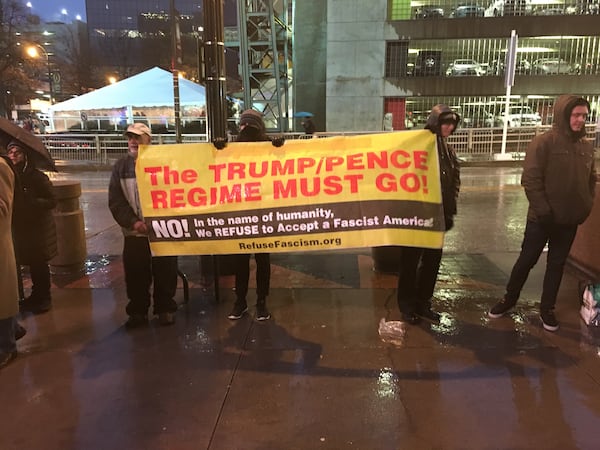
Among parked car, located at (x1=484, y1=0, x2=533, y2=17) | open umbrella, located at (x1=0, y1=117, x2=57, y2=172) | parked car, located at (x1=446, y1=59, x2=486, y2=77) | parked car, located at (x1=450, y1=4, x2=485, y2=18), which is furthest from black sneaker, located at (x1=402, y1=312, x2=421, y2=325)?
parked car, located at (x1=484, y1=0, x2=533, y2=17)

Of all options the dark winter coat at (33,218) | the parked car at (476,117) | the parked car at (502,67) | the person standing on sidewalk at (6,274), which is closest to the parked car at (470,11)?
the parked car at (502,67)

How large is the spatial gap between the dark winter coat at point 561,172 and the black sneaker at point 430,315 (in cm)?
124

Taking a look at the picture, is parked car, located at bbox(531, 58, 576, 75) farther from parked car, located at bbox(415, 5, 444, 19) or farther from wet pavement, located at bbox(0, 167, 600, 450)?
wet pavement, located at bbox(0, 167, 600, 450)

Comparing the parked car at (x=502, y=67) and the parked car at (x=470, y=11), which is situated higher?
the parked car at (x=470, y=11)

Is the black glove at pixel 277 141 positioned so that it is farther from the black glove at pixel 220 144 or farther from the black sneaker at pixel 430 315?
the black sneaker at pixel 430 315

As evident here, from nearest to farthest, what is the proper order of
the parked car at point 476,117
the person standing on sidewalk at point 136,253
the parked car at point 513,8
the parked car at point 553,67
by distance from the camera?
the person standing on sidewalk at point 136,253
the parked car at point 513,8
the parked car at point 553,67
the parked car at point 476,117

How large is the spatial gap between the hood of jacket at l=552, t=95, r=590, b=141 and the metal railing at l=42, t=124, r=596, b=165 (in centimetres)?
1635

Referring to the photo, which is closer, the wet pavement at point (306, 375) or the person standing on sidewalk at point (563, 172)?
the wet pavement at point (306, 375)

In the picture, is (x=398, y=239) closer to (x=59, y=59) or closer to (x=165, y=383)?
(x=165, y=383)

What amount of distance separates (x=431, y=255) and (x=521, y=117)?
2741cm

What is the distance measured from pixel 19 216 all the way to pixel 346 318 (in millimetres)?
3125

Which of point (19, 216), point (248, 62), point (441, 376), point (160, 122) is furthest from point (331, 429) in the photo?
point (248, 62)

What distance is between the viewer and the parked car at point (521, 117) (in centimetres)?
2852

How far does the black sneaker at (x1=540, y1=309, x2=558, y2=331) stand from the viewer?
14.3 feet
